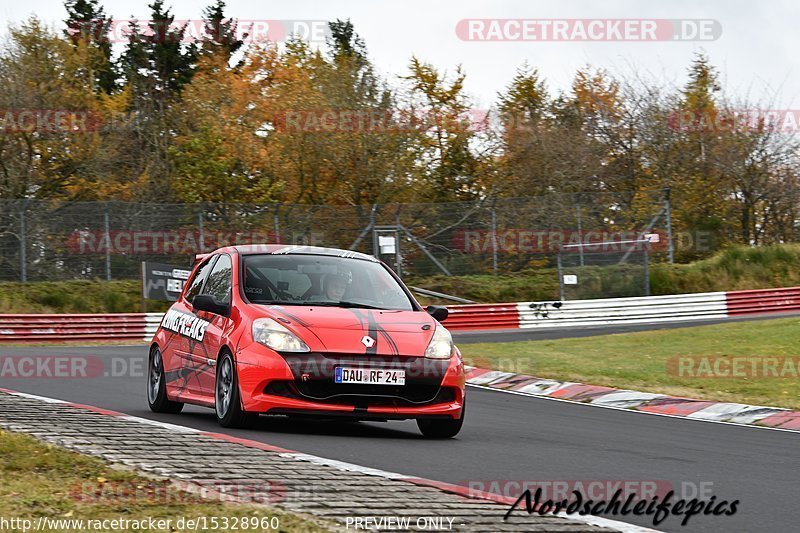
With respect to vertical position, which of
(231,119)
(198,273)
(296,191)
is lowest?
(198,273)

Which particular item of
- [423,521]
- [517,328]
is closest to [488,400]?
[423,521]

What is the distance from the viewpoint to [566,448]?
9359 mm

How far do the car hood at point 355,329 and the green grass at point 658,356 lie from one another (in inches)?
251

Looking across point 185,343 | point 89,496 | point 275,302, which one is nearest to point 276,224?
point 185,343

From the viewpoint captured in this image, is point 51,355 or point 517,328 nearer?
point 51,355

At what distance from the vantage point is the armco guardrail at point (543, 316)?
29.4 m

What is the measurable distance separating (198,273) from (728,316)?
25519 millimetres

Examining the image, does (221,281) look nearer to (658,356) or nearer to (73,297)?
(658,356)

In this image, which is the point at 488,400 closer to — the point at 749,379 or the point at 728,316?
the point at 749,379

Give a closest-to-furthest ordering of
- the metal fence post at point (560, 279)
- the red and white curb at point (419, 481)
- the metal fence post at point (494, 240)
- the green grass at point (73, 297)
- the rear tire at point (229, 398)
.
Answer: the red and white curb at point (419, 481) < the rear tire at point (229, 398) < the green grass at point (73, 297) < the metal fence post at point (494, 240) < the metal fence post at point (560, 279)

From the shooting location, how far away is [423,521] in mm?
5438

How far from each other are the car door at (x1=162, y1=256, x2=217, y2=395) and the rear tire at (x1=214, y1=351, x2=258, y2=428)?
1.72 ft

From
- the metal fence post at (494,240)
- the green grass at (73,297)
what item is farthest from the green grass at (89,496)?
the metal fence post at (494,240)

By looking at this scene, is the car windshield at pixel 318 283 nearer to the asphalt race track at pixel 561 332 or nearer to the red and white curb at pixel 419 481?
the red and white curb at pixel 419 481
